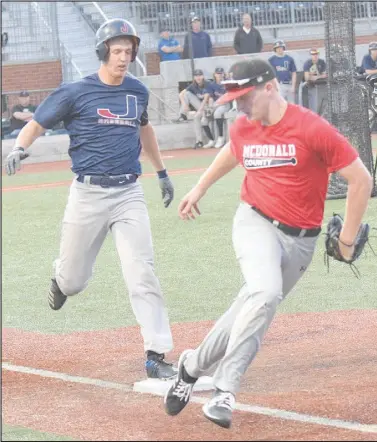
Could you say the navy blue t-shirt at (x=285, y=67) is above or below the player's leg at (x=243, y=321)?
below

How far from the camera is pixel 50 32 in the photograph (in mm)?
29688

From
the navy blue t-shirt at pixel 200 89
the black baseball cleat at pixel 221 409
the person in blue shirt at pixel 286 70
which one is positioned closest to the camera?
the black baseball cleat at pixel 221 409

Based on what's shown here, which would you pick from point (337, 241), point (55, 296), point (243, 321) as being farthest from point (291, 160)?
point (55, 296)

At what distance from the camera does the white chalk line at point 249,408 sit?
5707mm

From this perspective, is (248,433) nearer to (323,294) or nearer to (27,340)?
(27,340)

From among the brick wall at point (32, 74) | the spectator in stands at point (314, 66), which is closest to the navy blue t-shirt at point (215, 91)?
the spectator in stands at point (314, 66)

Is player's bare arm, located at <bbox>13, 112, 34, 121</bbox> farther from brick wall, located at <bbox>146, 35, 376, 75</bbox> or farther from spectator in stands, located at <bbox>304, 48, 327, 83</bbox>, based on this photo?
spectator in stands, located at <bbox>304, 48, 327, 83</bbox>

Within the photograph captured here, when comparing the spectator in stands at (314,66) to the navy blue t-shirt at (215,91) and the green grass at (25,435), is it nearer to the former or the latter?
the navy blue t-shirt at (215,91)

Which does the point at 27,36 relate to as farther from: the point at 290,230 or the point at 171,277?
the point at 290,230

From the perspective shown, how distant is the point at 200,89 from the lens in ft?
86.2

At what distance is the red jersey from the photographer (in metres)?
5.69

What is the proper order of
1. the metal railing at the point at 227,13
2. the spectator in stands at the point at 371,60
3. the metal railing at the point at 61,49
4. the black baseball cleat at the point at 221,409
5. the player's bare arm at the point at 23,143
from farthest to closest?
the metal railing at the point at 227,13
the metal railing at the point at 61,49
the spectator in stands at the point at 371,60
the player's bare arm at the point at 23,143
the black baseball cleat at the point at 221,409

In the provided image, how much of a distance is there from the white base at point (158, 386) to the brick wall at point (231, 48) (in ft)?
75.8

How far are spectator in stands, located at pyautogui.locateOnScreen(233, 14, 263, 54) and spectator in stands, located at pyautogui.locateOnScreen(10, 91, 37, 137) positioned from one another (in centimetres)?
575
